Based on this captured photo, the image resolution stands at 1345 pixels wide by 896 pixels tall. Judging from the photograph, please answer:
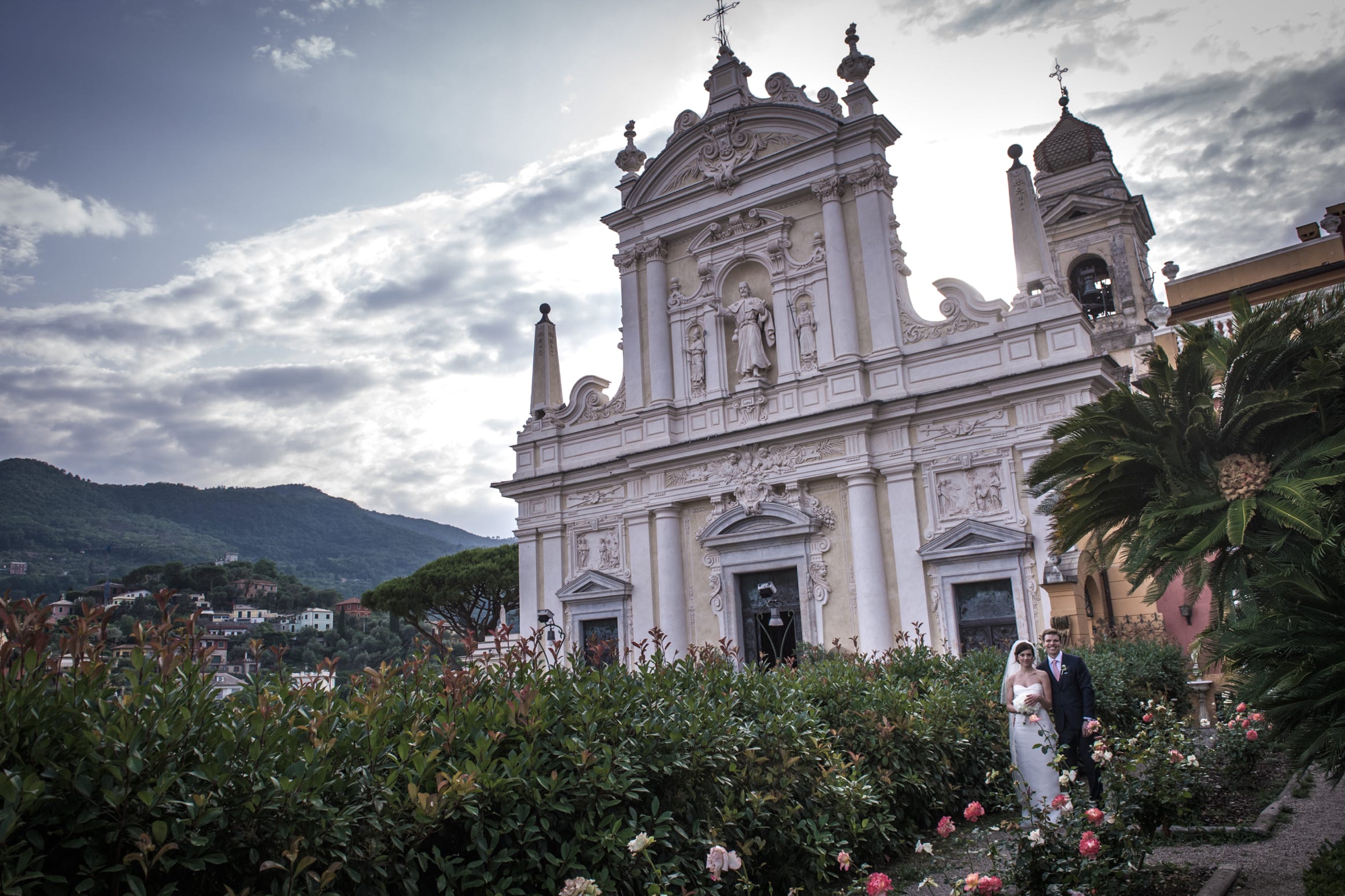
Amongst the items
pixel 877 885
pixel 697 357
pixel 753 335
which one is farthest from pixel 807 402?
pixel 877 885

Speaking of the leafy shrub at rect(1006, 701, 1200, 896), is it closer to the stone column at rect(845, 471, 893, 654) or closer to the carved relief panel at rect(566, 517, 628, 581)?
the stone column at rect(845, 471, 893, 654)

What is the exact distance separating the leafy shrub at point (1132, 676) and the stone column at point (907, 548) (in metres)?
3.58

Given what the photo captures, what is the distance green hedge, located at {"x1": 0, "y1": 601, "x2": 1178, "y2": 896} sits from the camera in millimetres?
2828

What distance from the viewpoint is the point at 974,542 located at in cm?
1633

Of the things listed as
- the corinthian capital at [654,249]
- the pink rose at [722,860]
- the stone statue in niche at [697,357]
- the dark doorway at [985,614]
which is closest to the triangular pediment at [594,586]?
the stone statue in niche at [697,357]

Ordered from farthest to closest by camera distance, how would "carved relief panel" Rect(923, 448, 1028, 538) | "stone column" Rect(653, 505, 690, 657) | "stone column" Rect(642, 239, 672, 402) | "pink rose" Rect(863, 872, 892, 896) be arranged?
"stone column" Rect(642, 239, 672, 402), "stone column" Rect(653, 505, 690, 657), "carved relief panel" Rect(923, 448, 1028, 538), "pink rose" Rect(863, 872, 892, 896)

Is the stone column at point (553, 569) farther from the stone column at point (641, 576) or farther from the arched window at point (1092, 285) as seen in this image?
the arched window at point (1092, 285)

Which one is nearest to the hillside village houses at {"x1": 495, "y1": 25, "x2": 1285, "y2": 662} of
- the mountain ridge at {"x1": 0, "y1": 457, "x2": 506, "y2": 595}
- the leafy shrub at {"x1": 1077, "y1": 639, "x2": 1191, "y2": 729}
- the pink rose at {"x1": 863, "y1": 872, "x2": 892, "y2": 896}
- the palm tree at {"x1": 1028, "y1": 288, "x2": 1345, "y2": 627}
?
the leafy shrub at {"x1": 1077, "y1": 639, "x2": 1191, "y2": 729}

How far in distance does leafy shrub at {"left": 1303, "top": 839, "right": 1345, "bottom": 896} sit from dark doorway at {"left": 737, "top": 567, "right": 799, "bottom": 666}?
45.5ft

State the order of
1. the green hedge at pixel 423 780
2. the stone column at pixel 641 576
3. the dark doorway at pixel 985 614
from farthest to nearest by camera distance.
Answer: the stone column at pixel 641 576, the dark doorway at pixel 985 614, the green hedge at pixel 423 780

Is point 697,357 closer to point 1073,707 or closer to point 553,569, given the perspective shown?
point 553,569

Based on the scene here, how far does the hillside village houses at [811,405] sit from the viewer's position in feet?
54.0

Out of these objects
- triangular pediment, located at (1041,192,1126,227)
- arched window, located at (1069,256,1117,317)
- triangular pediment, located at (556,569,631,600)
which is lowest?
triangular pediment, located at (556,569,631,600)

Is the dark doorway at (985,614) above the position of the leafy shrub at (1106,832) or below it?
above
